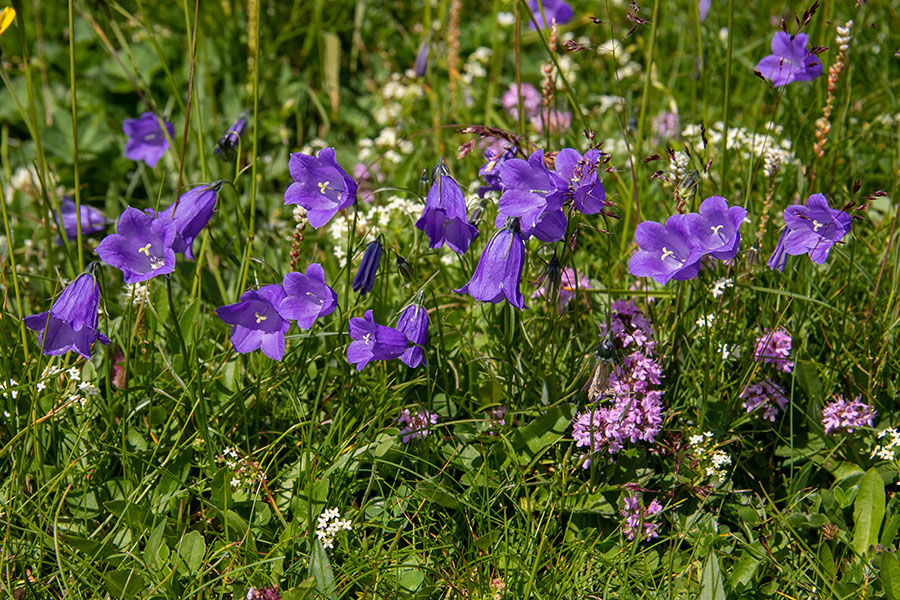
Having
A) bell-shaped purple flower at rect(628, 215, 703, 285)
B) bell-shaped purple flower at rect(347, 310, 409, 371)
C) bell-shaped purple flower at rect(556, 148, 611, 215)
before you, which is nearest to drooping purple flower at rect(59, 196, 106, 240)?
bell-shaped purple flower at rect(347, 310, 409, 371)

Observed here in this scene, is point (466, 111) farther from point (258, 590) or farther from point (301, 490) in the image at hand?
point (258, 590)

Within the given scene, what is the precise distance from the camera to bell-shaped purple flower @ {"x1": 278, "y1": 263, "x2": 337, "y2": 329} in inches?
85.2

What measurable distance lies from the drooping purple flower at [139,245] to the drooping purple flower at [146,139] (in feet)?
5.01

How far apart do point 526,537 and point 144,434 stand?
4.02 feet

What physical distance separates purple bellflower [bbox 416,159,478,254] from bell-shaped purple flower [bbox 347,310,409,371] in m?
0.28

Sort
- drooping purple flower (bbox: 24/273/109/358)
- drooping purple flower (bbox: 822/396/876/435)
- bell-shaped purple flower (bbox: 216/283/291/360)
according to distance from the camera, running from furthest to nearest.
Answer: drooping purple flower (bbox: 822/396/876/435) < bell-shaped purple flower (bbox: 216/283/291/360) < drooping purple flower (bbox: 24/273/109/358)

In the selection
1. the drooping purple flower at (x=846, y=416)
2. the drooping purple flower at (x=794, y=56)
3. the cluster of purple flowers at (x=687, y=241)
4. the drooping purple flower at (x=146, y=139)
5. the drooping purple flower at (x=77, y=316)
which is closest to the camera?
the cluster of purple flowers at (x=687, y=241)

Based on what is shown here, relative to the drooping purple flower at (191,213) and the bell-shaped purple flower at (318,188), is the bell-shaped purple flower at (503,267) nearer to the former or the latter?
the bell-shaped purple flower at (318,188)

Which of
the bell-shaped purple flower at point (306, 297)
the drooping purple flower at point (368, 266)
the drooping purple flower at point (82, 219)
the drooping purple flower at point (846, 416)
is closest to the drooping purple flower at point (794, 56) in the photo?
the drooping purple flower at point (846, 416)

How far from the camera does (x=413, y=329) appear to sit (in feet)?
7.23

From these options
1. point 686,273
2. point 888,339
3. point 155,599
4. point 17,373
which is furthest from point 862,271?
point 17,373

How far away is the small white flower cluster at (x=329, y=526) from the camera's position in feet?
7.07

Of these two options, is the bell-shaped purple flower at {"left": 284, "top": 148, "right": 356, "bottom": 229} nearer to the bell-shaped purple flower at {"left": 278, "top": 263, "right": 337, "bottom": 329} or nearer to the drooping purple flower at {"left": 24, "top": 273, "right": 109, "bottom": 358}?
the bell-shaped purple flower at {"left": 278, "top": 263, "right": 337, "bottom": 329}

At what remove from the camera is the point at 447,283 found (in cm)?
319
